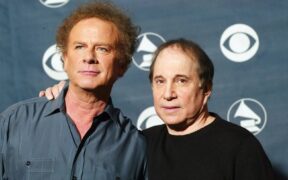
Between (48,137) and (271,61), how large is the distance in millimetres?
945

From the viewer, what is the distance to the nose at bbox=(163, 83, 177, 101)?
1.44 metres

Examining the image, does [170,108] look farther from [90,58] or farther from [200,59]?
[90,58]

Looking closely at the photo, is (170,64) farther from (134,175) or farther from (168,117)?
(134,175)

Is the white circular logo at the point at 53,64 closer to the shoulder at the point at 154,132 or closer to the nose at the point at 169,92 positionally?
the shoulder at the point at 154,132

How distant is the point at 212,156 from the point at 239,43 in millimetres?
640

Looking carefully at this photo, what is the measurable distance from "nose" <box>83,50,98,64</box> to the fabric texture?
35 centimetres

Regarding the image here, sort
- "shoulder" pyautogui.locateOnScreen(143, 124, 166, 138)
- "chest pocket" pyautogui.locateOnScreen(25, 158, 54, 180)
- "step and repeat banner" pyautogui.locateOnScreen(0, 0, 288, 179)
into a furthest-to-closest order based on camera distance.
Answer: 1. "step and repeat banner" pyautogui.locateOnScreen(0, 0, 288, 179)
2. "shoulder" pyautogui.locateOnScreen(143, 124, 166, 138)
3. "chest pocket" pyautogui.locateOnScreen(25, 158, 54, 180)

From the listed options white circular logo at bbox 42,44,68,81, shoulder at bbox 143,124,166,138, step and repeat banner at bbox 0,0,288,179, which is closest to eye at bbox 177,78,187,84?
shoulder at bbox 143,124,166,138

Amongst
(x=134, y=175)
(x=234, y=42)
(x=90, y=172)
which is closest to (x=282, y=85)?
(x=234, y=42)

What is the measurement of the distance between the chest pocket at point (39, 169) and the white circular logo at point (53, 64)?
724 mm

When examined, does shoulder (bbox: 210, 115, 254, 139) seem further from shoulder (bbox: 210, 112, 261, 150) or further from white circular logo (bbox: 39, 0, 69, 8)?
white circular logo (bbox: 39, 0, 69, 8)

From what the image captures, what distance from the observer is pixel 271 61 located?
191cm

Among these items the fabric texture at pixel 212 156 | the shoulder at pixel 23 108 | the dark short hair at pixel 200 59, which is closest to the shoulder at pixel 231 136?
the fabric texture at pixel 212 156

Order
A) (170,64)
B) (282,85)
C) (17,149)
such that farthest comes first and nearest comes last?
(282,85) → (170,64) → (17,149)
